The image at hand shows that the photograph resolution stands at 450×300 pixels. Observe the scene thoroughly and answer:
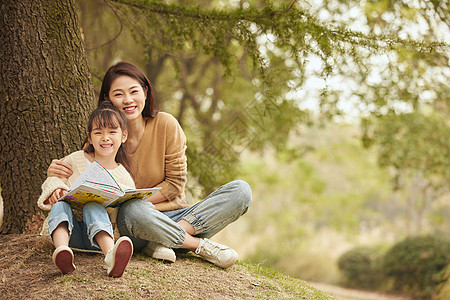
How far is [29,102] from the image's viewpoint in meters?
3.42

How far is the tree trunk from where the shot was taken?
11.2 feet

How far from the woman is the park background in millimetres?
412

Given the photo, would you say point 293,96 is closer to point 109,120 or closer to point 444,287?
point 444,287

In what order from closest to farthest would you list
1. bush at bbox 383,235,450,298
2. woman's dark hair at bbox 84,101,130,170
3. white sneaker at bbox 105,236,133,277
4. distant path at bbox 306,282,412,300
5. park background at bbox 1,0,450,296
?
white sneaker at bbox 105,236,133,277 < woman's dark hair at bbox 84,101,130,170 < park background at bbox 1,0,450,296 < bush at bbox 383,235,450,298 < distant path at bbox 306,282,412,300

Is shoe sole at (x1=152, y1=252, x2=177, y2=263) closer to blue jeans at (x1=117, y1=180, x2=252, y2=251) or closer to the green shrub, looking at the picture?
blue jeans at (x1=117, y1=180, x2=252, y2=251)

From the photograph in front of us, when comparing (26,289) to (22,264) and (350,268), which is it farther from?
(350,268)

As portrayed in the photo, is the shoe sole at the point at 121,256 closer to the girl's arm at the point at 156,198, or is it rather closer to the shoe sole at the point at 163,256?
the shoe sole at the point at 163,256

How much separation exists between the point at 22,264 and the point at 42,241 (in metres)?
0.22

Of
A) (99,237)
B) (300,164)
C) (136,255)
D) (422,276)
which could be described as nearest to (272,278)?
(136,255)

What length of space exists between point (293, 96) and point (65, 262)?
6.36m

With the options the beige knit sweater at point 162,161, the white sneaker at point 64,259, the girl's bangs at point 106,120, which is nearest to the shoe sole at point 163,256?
the beige knit sweater at point 162,161

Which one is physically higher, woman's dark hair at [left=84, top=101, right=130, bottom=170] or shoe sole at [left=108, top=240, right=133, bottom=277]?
woman's dark hair at [left=84, top=101, right=130, bottom=170]

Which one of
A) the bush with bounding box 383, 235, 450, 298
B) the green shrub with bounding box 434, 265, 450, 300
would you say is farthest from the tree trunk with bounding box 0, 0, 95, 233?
the bush with bounding box 383, 235, 450, 298

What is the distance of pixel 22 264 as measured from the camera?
2.84 meters
